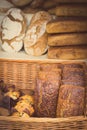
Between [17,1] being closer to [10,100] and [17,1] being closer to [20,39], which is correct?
[20,39]

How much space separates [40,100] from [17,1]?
62cm

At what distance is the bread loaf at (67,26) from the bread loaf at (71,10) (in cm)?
6

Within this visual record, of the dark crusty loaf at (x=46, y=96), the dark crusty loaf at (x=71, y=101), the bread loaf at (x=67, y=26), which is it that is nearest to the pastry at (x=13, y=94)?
the dark crusty loaf at (x=46, y=96)

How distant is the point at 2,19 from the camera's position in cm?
159

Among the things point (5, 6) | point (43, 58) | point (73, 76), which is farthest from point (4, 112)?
point (5, 6)

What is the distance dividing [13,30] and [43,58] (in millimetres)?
221

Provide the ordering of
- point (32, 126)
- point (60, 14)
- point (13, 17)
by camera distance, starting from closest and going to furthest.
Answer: point (32, 126), point (60, 14), point (13, 17)

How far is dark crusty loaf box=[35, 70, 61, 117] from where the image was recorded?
44.0 inches

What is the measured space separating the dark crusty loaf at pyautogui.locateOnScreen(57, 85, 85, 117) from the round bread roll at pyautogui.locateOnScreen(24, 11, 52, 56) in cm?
46

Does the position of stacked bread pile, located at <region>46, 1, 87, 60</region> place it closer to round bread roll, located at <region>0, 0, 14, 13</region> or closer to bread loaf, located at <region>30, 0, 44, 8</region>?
bread loaf, located at <region>30, 0, 44, 8</region>

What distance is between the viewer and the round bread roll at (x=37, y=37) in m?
1.51

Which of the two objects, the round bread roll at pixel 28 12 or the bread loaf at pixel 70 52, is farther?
the round bread roll at pixel 28 12

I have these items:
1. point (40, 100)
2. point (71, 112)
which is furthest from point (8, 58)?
point (71, 112)

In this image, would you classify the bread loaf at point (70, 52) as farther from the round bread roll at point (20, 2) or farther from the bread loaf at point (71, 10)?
the round bread roll at point (20, 2)
